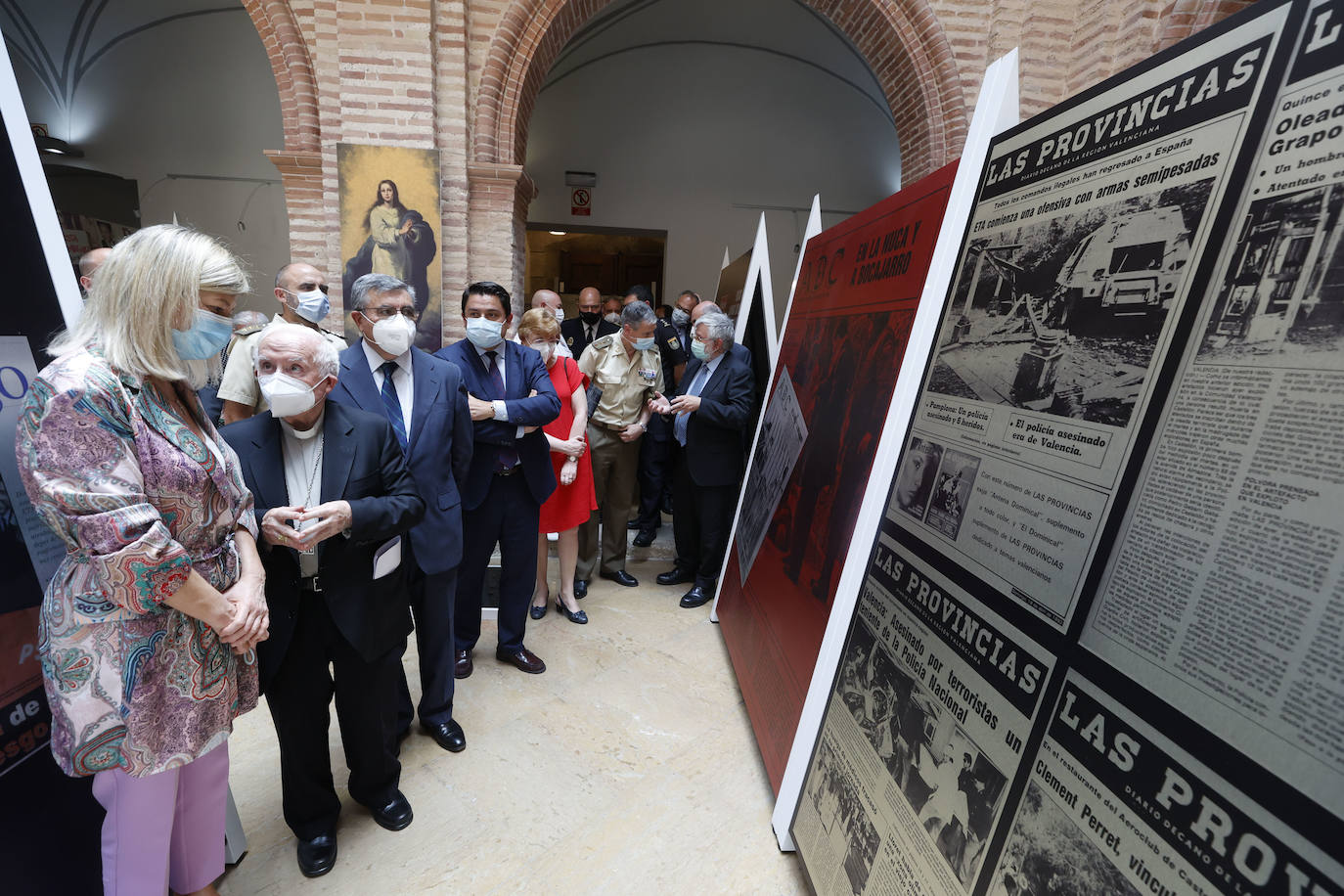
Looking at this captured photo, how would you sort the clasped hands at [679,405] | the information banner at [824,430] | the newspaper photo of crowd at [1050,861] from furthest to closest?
the clasped hands at [679,405] → the information banner at [824,430] → the newspaper photo of crowd at [1050,861]

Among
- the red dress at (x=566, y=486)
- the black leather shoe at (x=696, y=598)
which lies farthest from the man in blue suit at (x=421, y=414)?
the black leather shoe at (x=696, y=598)

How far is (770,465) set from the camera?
9.45ft

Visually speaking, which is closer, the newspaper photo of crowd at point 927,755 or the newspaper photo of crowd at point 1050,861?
the newspaper photo of crowd at point 1050,861

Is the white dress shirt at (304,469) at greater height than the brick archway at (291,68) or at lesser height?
lesser

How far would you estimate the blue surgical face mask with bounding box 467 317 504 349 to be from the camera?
2.59 meters

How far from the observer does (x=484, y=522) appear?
8.98 feet

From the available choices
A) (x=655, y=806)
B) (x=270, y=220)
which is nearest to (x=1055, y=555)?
(x=655, y=806)

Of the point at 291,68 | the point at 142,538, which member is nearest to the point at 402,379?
the point at 142,538

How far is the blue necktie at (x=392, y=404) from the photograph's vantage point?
2086 millimetres

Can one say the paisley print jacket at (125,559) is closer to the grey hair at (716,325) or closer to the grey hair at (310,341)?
the grey hair at (310,341)

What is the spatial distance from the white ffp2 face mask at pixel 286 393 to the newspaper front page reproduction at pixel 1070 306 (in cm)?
160

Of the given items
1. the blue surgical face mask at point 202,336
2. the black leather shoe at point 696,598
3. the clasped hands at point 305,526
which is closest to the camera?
the blue surgical face mask at point 202,336

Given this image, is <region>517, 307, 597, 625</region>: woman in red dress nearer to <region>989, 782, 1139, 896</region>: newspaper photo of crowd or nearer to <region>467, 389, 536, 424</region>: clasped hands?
<region>467, 389, 536, 424</region>: clasped hands

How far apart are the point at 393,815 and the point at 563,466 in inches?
69.0
